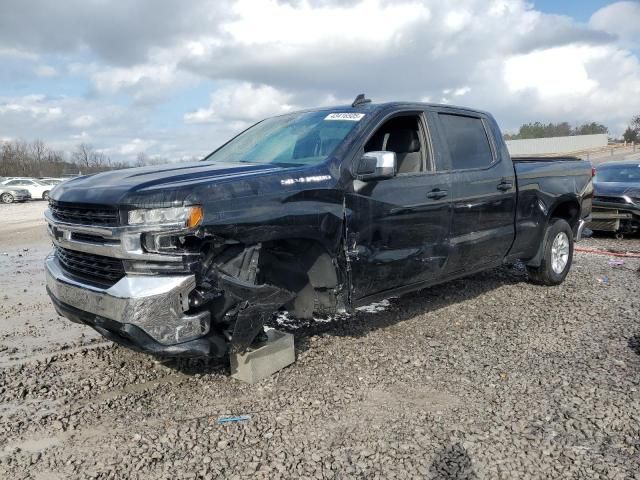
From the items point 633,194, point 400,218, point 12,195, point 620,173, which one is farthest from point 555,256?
point 12,195

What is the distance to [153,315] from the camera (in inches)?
127

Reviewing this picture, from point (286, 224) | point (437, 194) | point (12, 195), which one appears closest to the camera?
point (286, 224)

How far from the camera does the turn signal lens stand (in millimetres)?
3209

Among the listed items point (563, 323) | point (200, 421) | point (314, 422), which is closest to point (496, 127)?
point (563, 323)

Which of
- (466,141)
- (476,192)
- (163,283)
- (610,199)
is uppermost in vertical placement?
(466,141)

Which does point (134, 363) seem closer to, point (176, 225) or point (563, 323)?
point (176, 225)

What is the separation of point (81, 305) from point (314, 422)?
167cm

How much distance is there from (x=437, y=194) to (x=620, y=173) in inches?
364

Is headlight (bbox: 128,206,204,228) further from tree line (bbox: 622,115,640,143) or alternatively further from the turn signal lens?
tree line (bbox: 622,115,640,143)

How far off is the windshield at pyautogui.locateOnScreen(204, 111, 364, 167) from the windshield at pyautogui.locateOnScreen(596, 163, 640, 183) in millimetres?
9370

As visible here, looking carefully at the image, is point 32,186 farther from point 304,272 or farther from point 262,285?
point 262,285

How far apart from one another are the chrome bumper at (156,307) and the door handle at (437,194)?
233 cm

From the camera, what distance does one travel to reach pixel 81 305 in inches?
140

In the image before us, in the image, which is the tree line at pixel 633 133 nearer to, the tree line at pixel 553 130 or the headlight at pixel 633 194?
the tree line at pixel 553 130
